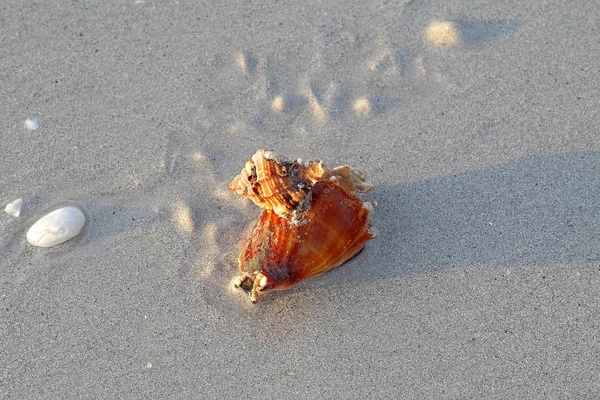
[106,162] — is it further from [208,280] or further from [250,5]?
[250,5]

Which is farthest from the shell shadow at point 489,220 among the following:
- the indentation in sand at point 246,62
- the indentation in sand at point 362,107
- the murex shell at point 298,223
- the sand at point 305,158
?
the indentation in sand at point 246,62

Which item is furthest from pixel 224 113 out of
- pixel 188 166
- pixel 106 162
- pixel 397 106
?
pixel 397 106

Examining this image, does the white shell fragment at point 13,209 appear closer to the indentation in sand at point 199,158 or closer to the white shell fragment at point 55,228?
the white shell fragment at point 55,228

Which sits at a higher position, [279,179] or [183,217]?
[279,179]

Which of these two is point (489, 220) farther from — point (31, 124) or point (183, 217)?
point (31, 124)

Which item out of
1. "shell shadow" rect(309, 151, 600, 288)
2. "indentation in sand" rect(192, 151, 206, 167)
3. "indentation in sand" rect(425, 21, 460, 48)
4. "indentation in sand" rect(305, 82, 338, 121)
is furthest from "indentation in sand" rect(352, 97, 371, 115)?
"indentation in sand" rect(192, 151, 206, 167)

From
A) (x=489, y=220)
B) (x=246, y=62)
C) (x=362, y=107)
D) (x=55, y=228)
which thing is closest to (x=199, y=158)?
(x=246, y=62)

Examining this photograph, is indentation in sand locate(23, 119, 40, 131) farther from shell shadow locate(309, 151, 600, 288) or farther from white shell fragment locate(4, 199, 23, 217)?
shell shadow locate(309, 151, 600, 288)
